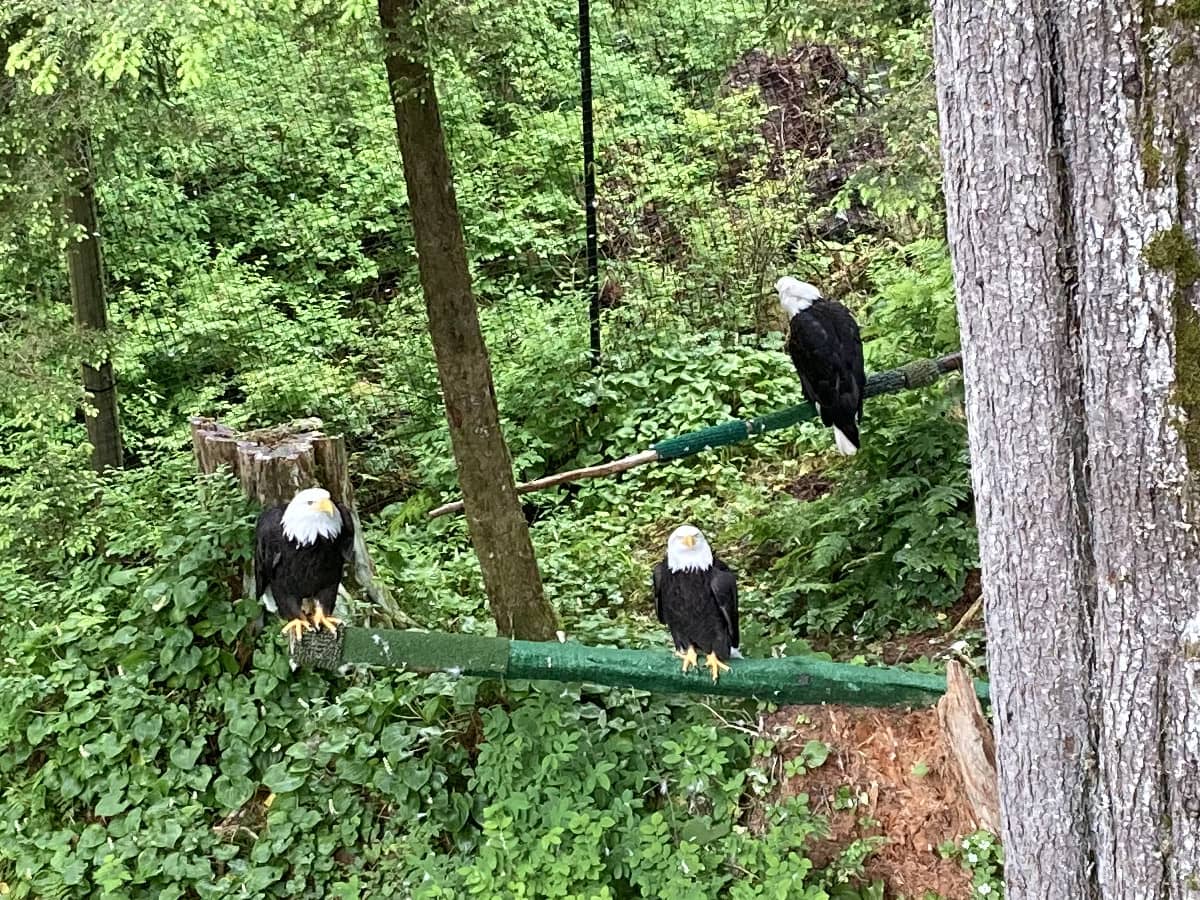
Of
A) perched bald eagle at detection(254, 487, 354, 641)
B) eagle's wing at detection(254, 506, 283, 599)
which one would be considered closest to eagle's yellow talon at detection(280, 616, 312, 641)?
perched bald eagle at detection(254, 487, 354, 641)

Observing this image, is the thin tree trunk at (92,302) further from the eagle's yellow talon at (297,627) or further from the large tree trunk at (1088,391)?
the large tree trunk at (1088,391)

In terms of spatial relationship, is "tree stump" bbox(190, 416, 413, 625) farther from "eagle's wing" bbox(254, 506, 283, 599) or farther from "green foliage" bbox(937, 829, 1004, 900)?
"green foliage" bbox(937, 829, 1004, 900)

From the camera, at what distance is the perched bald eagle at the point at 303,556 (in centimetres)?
339

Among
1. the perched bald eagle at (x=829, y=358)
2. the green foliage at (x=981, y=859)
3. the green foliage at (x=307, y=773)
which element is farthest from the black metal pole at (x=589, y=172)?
the green foliage at (x=981, y=859)

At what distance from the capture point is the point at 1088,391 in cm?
175

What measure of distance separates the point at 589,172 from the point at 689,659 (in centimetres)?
415

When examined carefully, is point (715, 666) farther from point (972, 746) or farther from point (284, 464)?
point (284, 464)

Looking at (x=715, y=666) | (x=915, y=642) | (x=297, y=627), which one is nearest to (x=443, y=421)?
(x=297, y=627)

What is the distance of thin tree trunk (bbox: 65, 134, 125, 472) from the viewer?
477cm

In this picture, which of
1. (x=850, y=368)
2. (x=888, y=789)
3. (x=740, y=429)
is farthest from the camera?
(x=850, y=368)

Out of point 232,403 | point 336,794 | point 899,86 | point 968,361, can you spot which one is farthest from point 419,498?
point 968,361

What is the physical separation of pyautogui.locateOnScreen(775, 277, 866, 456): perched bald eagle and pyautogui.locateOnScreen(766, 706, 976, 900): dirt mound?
5.51 ft

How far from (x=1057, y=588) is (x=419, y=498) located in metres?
4.84

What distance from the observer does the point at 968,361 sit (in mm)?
1944
